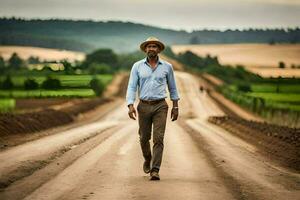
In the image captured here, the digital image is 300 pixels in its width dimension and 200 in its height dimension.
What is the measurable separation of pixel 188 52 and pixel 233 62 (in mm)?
25112

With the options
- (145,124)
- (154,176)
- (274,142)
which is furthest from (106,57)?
(154,176)

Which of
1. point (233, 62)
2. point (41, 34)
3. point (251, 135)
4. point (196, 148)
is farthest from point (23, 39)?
point (196, 148)

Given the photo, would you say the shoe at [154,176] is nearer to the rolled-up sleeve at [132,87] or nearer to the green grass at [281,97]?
the rolled-up sleeve at [132,87]

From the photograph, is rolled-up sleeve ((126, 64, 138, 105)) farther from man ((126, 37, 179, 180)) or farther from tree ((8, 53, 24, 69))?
tree ((8, 53, 24, 69))

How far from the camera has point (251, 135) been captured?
96.8ft

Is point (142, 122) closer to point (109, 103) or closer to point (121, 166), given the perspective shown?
point (121, 166)

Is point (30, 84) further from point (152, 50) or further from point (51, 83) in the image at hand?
point (152, 50)

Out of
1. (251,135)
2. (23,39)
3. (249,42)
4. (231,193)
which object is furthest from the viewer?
(249,42)

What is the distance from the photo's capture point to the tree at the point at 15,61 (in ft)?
216

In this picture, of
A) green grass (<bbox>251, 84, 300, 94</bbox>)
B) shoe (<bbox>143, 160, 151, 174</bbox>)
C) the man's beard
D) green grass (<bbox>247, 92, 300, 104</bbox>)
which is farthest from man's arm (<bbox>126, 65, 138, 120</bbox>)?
green grass (<bbox>251, 84, 300, 94</bbox>)

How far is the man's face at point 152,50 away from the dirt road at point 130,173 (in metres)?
2.11

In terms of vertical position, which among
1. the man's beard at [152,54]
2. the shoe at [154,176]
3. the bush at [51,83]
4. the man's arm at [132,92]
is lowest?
the shoe at [154,176]

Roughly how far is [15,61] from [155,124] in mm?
56713

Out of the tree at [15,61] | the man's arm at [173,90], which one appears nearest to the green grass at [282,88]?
the tree at [15,61]
